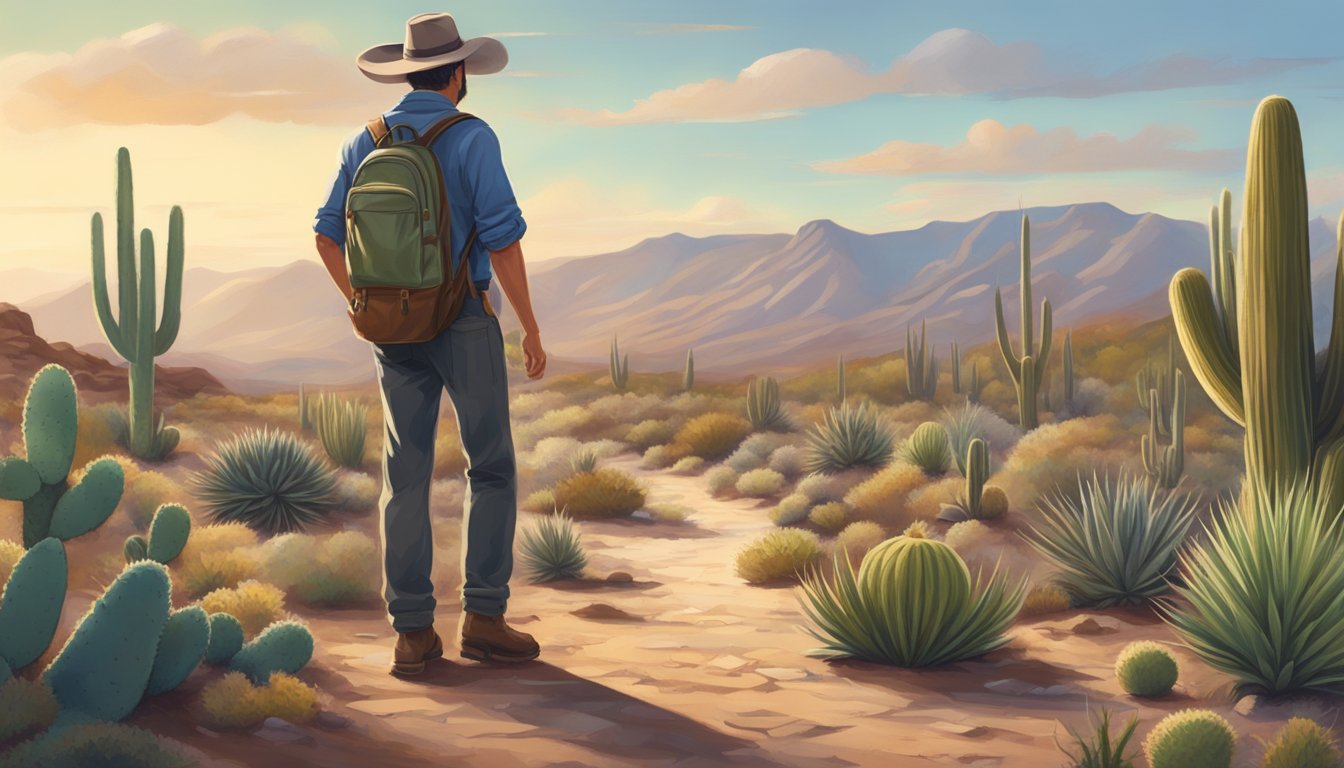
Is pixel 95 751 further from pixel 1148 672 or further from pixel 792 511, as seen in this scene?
pixel 792 511

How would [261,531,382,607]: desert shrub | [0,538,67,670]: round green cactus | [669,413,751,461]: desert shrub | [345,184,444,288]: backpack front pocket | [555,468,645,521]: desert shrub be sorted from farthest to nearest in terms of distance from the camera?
[669,413,751,461]: desert shrub
[555,468,645,521]: desert shrub
[261,531,382,607]: desert shrub
[345,184,444,288]: backpack front pocket
[0,538,67,670]: round green cactus

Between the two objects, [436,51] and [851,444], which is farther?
[851,444]

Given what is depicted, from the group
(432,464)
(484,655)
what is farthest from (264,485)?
(432,464)

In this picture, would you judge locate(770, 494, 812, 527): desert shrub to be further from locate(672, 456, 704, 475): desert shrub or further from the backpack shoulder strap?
the backpack shoulder strap

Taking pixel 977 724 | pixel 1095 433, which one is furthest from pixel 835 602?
pixel 1095 433

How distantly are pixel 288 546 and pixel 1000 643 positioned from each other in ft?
16.2

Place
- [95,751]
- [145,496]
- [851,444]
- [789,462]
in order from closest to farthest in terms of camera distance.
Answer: [95,751] < [145,496] < [851,444] < [789,462]

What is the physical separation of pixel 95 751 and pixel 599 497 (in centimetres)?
879

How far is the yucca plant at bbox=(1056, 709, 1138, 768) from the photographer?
15.5 ft

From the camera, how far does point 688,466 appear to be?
63.9 feet

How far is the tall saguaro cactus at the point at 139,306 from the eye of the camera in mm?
14219

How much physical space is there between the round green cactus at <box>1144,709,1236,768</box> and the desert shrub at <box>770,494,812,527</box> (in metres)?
8.38

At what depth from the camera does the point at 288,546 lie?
942 cm

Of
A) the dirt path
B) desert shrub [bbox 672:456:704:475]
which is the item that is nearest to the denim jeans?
the dirt path
